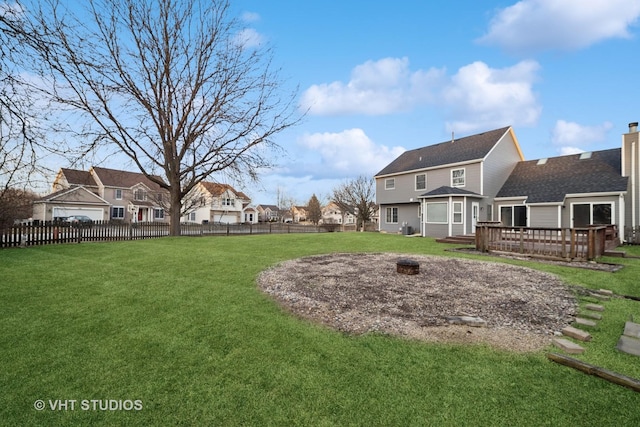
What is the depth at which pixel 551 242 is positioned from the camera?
36.6 ft

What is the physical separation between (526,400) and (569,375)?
786 mm

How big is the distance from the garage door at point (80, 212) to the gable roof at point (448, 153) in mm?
34472

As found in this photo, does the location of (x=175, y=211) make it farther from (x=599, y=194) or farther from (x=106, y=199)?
(x=106, y=199)

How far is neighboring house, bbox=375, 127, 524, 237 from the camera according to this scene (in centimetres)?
1948

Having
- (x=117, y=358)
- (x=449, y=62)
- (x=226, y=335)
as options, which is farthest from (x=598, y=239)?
(x=117, y=358)

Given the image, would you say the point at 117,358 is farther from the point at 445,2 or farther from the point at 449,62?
the point at 449,62

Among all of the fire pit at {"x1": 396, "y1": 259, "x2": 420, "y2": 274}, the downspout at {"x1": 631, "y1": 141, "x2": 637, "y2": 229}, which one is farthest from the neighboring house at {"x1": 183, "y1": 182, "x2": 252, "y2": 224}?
the downspout at {"x1": 631, "y1": 141, "x2": 637, "y2": 229}

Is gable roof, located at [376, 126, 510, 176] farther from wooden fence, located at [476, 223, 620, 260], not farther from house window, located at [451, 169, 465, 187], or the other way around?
wooden fence, located at [476, 223, 620, 260]

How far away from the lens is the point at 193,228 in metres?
22.5

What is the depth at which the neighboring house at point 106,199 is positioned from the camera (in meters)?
32.1

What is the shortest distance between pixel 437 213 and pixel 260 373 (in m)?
19.9

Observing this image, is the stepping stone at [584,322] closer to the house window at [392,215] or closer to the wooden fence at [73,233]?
the wooden fence at [73,233]

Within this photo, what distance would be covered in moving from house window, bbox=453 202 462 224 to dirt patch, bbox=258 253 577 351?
1132 cm

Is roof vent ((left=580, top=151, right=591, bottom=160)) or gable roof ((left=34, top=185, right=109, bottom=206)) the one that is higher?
roof vent ((left=580, top=151, right=591, bottom=160))
